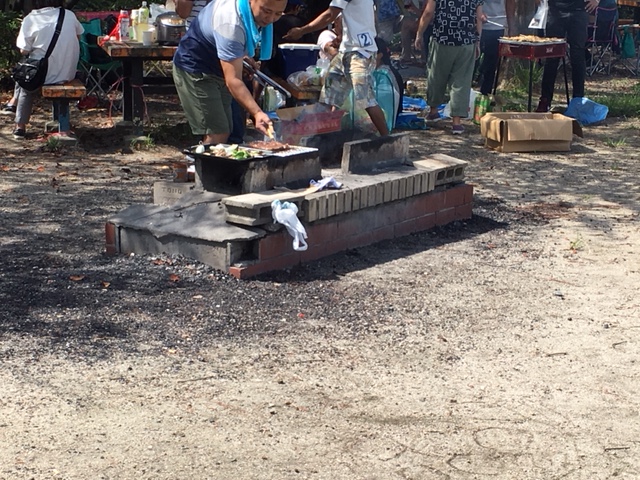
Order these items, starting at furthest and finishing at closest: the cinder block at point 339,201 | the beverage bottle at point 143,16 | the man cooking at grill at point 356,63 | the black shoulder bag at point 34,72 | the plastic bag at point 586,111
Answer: the plastic bag at point 586,111 → the beverage bottle at point 143,16 → the black shoulder bag at point 34,72 → the man cooking at grill at point 356,63 → the cinder block at point 339,201

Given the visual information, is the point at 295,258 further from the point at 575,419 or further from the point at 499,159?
the point at 499,159

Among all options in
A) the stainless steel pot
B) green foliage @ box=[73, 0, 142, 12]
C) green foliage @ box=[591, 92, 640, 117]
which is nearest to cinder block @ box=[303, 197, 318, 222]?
the stainless steel pot

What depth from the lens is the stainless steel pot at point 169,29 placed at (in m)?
10.9

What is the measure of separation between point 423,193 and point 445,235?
334mm

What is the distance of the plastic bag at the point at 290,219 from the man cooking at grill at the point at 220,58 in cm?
61

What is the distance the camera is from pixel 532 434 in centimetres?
472

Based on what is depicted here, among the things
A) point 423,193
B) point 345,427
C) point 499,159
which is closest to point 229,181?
point 423,193

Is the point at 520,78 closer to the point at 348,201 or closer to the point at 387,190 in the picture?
the point at 387,190

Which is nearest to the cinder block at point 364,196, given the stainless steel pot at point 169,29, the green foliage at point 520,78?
the stainless steel pot at point 169,29

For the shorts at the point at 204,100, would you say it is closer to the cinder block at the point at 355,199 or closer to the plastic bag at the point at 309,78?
the cinder block at the point at 355,199

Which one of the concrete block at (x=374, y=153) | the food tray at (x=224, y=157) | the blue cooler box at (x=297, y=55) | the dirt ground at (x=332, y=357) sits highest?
the blue cooler box at (x=297, y=55)

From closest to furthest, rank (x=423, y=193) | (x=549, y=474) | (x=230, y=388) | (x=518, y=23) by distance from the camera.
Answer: (x=549, y=474), (x=230, y=388), (x=423, y=193), (x=518, y=23)

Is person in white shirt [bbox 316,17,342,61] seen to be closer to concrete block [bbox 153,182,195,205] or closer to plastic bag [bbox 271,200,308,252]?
concrete block [bbox 153,182,195,205]

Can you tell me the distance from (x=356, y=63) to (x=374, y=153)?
7.90 ft
